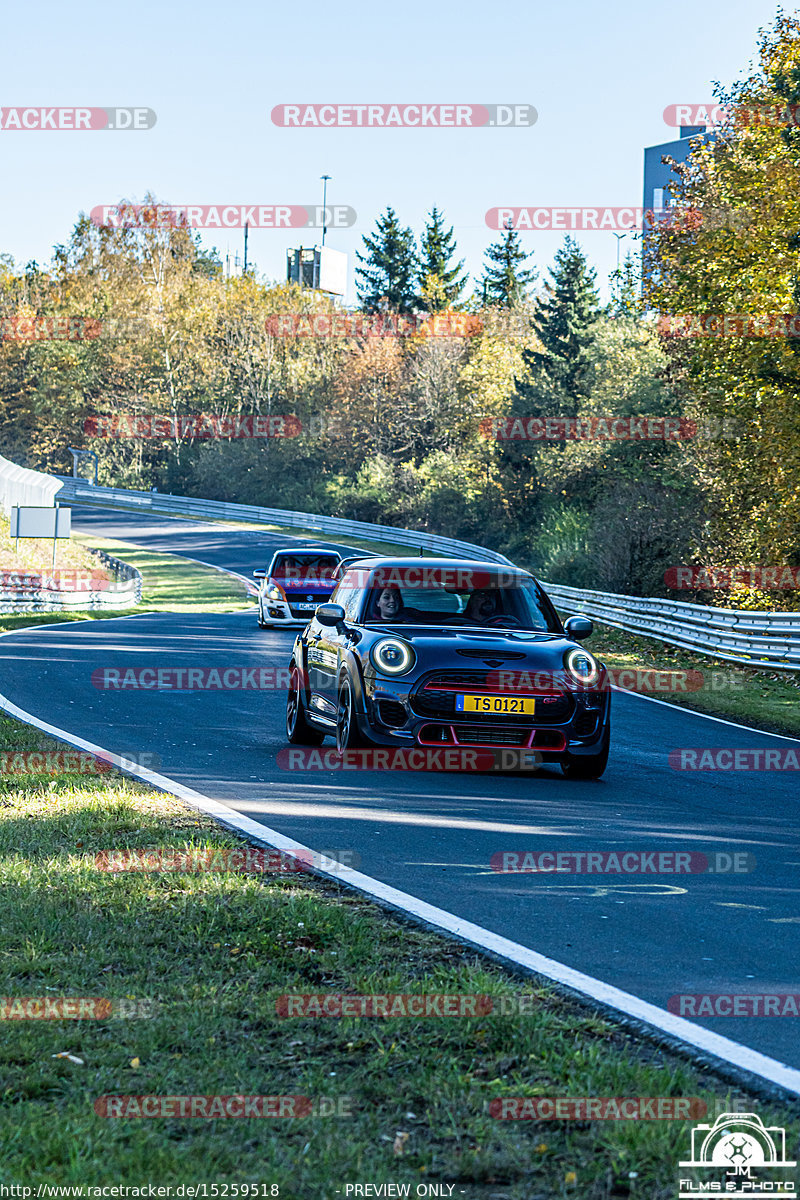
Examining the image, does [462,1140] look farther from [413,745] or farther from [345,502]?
[345,502]

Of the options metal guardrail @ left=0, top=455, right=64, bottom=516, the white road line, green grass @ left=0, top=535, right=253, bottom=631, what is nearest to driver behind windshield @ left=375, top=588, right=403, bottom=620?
the white road line

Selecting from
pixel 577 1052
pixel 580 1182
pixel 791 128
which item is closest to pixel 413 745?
pixel 577 1052

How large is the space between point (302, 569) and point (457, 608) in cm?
1719

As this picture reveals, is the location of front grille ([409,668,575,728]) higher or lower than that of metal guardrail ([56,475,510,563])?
lower

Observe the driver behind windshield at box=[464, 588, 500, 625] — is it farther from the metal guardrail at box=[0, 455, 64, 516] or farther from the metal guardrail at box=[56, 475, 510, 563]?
the metal guardrail at box=[56, 475, 510, 563]

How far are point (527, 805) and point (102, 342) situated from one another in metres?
81.3

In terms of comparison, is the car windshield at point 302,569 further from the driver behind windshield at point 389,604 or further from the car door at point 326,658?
the driver behind windshield at point 389,604

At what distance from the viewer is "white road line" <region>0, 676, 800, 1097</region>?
4.12 m

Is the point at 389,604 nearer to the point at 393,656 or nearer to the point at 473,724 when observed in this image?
the point at 393,656

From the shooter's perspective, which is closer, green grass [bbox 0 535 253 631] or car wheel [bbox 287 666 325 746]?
car wheel [bbox 287 666 325 746]

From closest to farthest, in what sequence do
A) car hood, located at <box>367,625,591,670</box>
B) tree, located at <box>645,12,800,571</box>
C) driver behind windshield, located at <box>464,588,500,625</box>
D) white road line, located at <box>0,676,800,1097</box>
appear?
white road line, located at <box>0,676,800,1097</box> → car hood, located at <box>367,625,591,670</box> → driver behind windshield, located at <box>464,588,500,625</box> → tree, located at <box>645,12,800,571</box>

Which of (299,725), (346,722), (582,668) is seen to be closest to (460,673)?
(582,668)

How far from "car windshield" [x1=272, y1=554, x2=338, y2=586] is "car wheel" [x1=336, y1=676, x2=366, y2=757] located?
1691 centimetres

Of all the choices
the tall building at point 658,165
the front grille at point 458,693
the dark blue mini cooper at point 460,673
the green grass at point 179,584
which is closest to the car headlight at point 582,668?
the dark blue mini cooper at point 460,673
